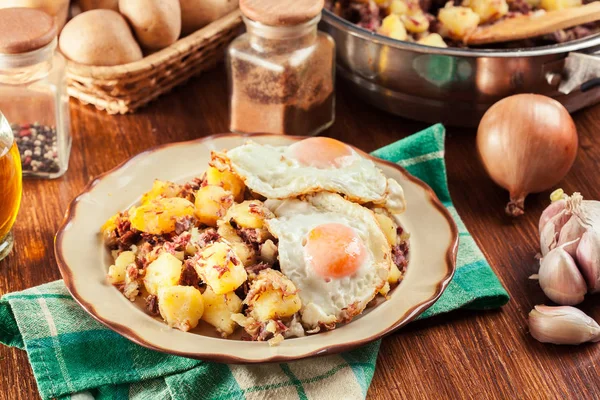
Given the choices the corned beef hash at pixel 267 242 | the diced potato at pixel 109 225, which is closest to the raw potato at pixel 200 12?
the corned beef hash at pixel 267 242

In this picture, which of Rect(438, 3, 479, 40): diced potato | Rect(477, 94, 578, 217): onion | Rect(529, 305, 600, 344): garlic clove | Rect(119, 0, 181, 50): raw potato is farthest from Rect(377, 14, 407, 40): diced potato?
Rect(529, 305, 600, 344): garlic clove

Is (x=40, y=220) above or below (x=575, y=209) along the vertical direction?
below

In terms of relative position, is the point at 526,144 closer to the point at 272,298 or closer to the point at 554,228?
the point at 554,228

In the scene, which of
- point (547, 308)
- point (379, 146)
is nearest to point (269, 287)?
point (547, 308)

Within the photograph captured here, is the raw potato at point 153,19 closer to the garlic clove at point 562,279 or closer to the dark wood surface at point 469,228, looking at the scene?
the dark wood surface at point 469,228

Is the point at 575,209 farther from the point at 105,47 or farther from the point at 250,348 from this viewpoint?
the point at 105,47
